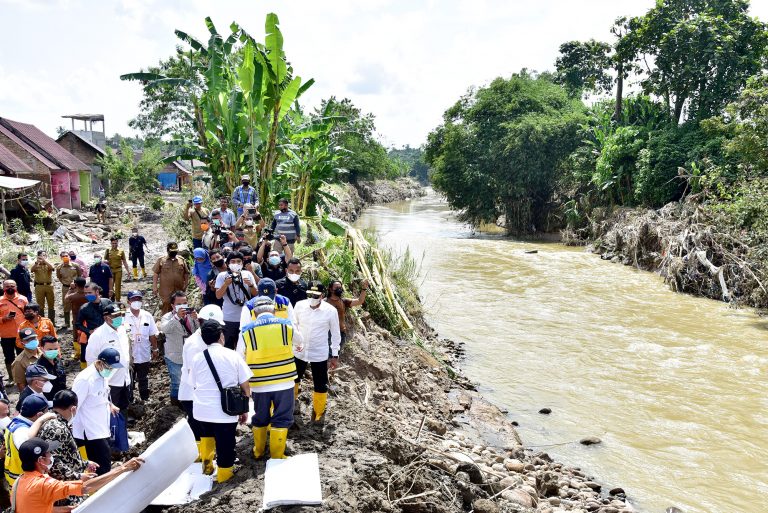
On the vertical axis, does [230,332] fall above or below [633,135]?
below

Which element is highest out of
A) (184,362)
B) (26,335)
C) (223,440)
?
(184,362)

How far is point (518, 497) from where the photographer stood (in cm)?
589

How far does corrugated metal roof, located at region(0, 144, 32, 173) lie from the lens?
74.9 feet

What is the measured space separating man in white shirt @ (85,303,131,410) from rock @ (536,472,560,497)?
15.3 ft

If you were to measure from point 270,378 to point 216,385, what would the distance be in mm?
487

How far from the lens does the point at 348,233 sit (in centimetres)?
1157

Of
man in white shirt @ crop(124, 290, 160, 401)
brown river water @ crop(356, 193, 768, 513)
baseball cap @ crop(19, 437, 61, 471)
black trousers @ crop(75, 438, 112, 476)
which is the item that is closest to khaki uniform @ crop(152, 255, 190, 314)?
man in white shirt @ crop(124, 290, 160, 401)

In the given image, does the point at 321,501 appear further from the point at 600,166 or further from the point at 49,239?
the point at 600,166

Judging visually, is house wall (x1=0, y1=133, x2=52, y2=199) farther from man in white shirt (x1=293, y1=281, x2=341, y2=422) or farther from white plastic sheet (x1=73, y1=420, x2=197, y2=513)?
white plastic sheet (x1=73, y1=420, x2=197, y2=513)

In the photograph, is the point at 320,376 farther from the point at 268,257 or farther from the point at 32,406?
the point at 32,406

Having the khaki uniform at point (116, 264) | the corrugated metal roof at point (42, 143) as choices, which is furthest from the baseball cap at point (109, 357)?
the corrugated metal roof at point (42, 143)

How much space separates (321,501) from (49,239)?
17274 millimetres

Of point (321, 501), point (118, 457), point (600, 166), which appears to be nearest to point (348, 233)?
point (118, 457)

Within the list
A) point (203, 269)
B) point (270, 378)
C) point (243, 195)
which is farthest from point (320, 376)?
point (243, 195)
